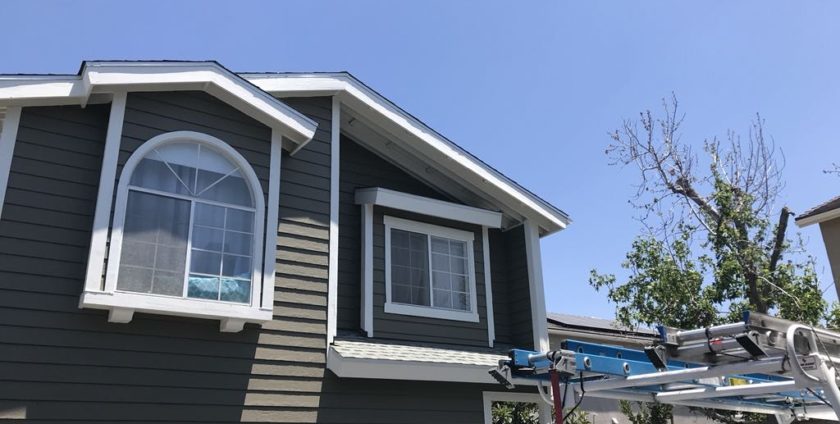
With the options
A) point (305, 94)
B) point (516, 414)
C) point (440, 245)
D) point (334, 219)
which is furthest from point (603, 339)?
point (305, 94)

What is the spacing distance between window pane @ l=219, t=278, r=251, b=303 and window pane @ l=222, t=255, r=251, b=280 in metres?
0.07

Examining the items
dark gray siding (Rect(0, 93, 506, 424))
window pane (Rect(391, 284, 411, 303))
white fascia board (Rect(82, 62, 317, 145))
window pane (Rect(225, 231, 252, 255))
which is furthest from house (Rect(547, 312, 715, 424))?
window pane (Rect(225, 231, 252, 255))

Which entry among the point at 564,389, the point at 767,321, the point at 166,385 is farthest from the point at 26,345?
the point at 767,321

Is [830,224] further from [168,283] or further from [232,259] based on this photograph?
[168,283]

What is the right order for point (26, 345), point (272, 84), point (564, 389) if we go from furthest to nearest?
point (272, 84) < point (26, 345) < point (564, 389)

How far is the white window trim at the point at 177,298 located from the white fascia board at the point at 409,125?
122 centimetres

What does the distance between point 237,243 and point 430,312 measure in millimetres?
2882

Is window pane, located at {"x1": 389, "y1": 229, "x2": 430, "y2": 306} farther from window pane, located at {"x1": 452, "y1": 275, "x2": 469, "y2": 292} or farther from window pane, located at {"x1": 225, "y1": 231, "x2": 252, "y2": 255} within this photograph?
window pane, located at {"x1": 225, "y1": 231, "x2": 252, "y2": 255}

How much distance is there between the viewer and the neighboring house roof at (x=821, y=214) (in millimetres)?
10766

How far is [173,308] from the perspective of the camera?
6.37 m

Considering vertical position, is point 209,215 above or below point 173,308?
above

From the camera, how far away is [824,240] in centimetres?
1114

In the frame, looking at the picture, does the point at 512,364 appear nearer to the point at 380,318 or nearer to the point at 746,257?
the point at 380,318

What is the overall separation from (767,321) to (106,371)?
5.48m
